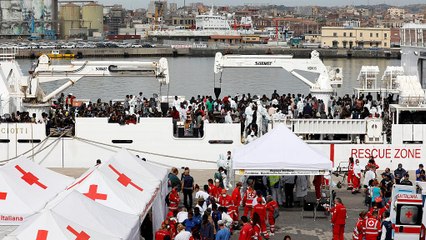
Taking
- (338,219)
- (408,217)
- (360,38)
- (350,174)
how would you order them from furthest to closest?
(360,38) < (350,174) < (338,219) < (408,217)

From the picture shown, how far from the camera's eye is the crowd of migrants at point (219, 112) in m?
23.4

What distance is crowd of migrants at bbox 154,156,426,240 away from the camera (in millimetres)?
14289

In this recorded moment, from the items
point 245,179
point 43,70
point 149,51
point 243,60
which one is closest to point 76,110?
→ point 43,70

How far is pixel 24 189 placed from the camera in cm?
1484

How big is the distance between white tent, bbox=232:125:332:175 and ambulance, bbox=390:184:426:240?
3155 mm

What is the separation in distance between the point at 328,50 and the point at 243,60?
117954 millimetres

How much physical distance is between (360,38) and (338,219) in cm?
15014

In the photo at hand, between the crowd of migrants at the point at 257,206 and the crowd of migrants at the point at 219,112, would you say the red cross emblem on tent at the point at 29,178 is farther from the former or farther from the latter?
the crowd of migrants at the point at 219,112

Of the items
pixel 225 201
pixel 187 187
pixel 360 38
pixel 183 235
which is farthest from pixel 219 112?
pixel 360 38

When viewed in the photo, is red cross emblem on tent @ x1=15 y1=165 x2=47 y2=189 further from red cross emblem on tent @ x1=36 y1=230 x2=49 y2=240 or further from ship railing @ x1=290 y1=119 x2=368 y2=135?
ship railing @ x1=290 y1=119 x2=368 y2=135

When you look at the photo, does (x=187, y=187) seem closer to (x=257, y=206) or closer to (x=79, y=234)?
(x=257, y=206)

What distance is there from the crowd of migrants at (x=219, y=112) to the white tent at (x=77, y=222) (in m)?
10.2

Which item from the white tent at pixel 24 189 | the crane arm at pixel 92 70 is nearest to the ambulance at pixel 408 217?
the white tent at pixel 24 189

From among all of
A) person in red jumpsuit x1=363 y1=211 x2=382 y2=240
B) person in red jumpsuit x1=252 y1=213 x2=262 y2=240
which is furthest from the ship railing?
person in red jumpsuit x1=363 y1=211 x2=382 y2=240
